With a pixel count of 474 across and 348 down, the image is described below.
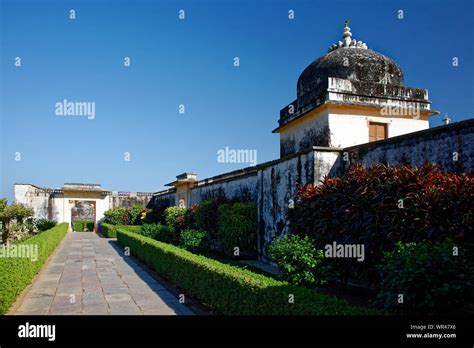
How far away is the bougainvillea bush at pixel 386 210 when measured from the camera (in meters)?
5.46

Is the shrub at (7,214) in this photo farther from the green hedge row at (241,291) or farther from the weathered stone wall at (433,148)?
the weathered stone wall at (433,148)

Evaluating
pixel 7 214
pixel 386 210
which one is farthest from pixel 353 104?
pixel 7 214

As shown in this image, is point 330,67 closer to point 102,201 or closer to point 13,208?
point 13,208

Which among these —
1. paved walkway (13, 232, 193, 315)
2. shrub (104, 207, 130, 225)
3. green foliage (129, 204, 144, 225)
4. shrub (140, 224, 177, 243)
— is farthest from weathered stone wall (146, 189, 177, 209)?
paved walkway (13, 232, 193, 315)

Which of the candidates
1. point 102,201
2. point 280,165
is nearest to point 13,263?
point 280,165

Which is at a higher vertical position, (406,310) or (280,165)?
(280,165)

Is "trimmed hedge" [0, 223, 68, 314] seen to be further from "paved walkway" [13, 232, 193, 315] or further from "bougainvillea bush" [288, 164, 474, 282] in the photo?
"bougainvillea bush" [288, 164, 474, 282]

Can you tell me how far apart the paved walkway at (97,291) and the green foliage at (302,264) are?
1.78 m

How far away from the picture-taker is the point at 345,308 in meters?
4.26

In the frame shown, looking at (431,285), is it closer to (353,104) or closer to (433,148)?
(433,148)

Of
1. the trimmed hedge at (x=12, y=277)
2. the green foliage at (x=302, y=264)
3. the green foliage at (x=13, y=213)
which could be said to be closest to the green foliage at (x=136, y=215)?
the green foliage at (x=13, y=213)

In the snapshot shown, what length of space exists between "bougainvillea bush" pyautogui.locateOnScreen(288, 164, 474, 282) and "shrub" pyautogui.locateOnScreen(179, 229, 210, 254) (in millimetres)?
5244

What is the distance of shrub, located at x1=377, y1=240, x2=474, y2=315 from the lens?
4.22 meters

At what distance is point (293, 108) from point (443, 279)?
9.40 m
